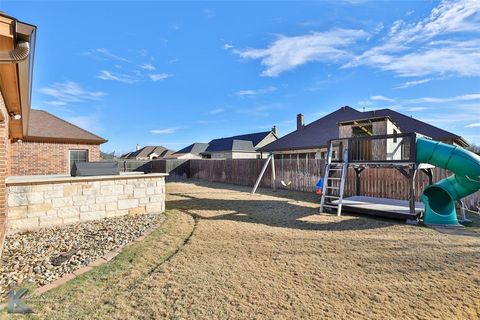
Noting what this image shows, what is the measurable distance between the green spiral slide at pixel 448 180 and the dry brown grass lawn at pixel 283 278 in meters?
1.22

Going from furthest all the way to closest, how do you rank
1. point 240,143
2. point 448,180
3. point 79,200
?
point 240,143, point 448,180, point 79,200

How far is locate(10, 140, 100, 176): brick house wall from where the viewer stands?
12547mm

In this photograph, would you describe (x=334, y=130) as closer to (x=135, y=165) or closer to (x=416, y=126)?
(x=416, y=126)

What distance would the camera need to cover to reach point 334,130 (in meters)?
15.5

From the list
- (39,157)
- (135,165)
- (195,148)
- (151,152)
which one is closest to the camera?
(39,157)

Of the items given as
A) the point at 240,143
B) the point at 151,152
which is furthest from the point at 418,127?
the point at 151,152

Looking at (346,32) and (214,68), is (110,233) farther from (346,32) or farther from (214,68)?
(214,68)

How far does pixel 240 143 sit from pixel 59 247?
3015cm

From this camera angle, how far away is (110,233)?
5012 millimetres

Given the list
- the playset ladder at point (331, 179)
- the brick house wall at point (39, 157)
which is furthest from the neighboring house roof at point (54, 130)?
the playset ladder at point (331, 179)

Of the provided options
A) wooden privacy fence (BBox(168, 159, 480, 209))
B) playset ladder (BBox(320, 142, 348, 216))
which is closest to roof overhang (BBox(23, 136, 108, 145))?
wooden privacy fence (BBox(168, 159, 480, 209))

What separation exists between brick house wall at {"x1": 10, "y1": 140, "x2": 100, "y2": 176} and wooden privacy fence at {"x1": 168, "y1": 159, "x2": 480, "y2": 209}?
9055 mm

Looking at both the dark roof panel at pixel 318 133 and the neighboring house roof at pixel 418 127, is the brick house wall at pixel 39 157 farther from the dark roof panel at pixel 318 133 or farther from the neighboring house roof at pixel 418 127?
the neighboring house roof at pixel 418 127

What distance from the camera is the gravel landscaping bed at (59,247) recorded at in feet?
10.4
